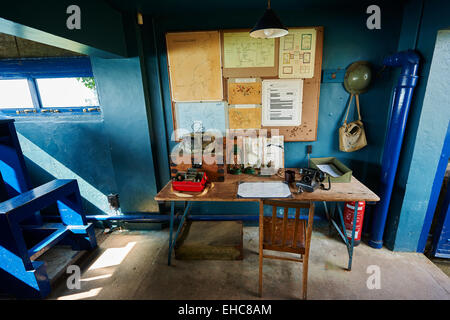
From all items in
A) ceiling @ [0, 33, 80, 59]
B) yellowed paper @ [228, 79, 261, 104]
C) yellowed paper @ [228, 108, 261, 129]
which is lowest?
yellowed paper @ [228, 108, 261, 129]

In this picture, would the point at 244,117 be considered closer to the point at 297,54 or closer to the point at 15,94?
the point at 297,54

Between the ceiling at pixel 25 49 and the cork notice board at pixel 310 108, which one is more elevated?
the ceiling at pixel 25 49

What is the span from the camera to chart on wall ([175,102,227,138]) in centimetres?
301

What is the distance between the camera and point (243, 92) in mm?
2916

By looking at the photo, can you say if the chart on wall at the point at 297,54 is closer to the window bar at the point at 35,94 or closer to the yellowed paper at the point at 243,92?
the yellowed paper at the point at 243,92

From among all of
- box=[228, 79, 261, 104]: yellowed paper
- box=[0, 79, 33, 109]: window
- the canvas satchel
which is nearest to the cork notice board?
the canvas satchel

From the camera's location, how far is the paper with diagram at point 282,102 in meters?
2.85

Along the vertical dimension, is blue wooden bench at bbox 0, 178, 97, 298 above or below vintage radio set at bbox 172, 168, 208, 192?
below

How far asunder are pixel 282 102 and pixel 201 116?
3.60 ft

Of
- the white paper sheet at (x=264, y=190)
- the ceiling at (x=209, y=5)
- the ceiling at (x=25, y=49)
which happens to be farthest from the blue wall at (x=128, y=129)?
the white paper sheet at (x=264, y=190)

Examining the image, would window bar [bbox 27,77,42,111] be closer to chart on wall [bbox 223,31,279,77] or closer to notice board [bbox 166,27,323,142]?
notice board [bbox 166,27,323,142]

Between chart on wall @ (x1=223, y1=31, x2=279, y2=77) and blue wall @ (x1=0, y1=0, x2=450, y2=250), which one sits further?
chart on wall @ (x1=223, y1=31, x2=279, y2=77)

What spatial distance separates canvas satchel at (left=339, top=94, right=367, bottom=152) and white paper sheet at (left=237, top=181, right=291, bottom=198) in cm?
104

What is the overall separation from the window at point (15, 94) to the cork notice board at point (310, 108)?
3551 mm
